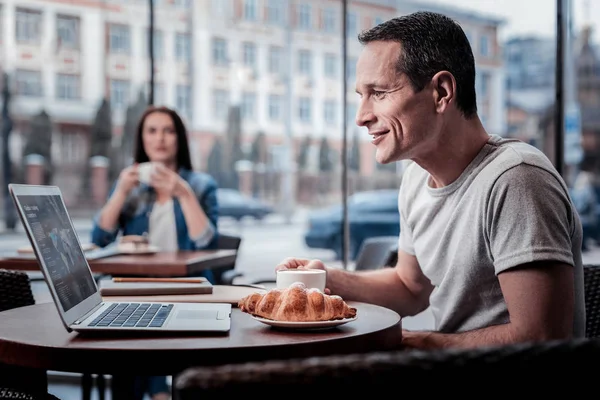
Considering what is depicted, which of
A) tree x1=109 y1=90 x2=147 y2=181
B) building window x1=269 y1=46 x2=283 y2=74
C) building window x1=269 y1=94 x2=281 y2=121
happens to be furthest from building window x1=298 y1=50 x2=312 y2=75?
tree x1=109 y1=90 x2=147 y2=181

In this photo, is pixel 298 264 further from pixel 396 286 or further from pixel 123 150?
pixel 123 150

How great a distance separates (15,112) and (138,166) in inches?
320

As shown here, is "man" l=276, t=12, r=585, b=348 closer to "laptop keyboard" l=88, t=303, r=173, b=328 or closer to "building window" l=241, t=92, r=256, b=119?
"laptop keyboard" l=88, t=303, r=173, b=328

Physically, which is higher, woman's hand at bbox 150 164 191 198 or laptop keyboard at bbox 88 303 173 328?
woman's hand at bbox 150 164 191 198

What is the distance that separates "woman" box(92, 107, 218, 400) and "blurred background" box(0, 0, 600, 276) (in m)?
0.35

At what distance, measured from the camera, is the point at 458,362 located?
2.08ft

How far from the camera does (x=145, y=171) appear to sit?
3.76 meters

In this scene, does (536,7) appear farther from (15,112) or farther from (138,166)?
(15,112)

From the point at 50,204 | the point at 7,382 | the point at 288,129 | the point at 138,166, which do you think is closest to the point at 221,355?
the point at 50,204

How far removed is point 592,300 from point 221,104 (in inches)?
287

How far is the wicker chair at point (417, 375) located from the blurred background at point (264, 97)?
1412 mm

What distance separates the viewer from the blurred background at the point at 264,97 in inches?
219

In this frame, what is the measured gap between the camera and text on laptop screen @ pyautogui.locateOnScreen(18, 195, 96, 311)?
137cm

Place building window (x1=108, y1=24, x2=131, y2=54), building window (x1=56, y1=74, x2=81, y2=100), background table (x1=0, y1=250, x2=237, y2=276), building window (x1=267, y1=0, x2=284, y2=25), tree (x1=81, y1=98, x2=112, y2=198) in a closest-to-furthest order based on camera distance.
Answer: background table (x1=0, y1=250, x2=237, y2=276) < building window (x1=267, y1=0, x2=284, y2=25) < building window (x1=108, y1=24, x2=131, y2=54) < tree (x1=81, y1=98, x2=112, y2=198) < building window (x1=56, y1=74, x2=81, y2=100)
